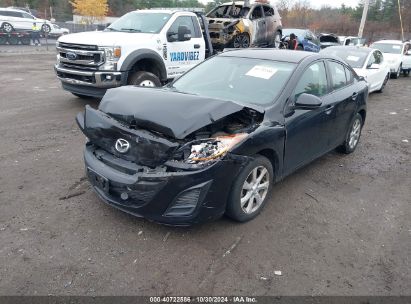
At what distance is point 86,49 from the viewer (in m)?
7.36

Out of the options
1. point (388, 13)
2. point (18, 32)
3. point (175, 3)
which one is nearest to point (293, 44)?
point (18, 32)

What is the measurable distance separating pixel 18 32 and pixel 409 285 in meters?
27.8

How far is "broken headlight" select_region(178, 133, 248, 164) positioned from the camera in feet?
10.4

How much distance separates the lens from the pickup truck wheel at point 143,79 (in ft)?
25.2

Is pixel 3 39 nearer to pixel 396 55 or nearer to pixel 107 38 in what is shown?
pixel 107 38

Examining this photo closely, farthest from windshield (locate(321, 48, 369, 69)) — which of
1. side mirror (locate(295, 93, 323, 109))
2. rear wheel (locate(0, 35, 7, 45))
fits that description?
rear wheel (locate(0, 35, 7, 45))

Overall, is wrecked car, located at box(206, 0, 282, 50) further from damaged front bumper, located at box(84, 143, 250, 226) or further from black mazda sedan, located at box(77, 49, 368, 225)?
damaged front bumper, located at box(84, 143, 250, 226)

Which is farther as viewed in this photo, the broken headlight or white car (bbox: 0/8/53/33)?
white car (bbox: 0/8/53/33)

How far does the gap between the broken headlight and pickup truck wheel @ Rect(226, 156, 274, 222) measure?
0.31 meters

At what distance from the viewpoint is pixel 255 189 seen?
12.2ft

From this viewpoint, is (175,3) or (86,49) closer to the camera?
(86,49)

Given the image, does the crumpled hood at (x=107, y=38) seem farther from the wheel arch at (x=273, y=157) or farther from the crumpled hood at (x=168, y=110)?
the wheel arch at (x=273, y=157)

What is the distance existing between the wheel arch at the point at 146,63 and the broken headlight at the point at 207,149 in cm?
470

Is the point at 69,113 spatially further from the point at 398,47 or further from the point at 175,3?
the point at 175,3
